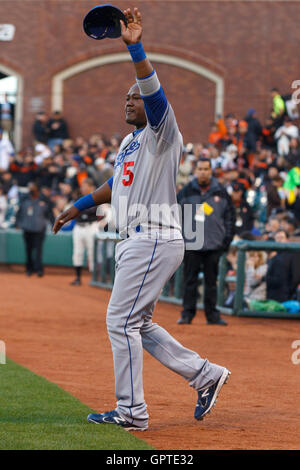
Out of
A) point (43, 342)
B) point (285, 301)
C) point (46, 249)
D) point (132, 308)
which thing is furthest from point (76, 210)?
point (46, 249)

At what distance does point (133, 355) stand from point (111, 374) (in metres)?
2.35

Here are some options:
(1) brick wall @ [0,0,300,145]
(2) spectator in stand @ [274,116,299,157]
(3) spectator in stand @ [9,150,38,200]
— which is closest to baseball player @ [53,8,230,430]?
(2) spectator in stand @ [274,116,299,157]

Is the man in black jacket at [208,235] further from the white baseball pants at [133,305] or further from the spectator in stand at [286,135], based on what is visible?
the spectator in stand at [286,135]

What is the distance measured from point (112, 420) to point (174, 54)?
28.0m

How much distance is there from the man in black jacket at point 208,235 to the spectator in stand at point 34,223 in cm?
949

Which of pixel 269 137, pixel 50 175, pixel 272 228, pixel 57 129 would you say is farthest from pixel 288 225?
pixel 57 129

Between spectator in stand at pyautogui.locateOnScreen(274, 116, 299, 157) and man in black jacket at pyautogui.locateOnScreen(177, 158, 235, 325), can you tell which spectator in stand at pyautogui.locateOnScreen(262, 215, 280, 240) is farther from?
spectator in stand at pyautogui.locateOnScreen(274, 116, 299, 157)

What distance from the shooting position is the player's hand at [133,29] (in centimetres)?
509

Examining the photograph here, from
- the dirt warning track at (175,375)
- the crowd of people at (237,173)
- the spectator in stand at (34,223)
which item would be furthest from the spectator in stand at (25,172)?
the dirt warning track at (175,375)

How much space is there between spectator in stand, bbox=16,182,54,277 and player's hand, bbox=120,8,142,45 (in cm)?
1583

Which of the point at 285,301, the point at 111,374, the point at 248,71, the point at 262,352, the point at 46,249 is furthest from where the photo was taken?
the point at 248,71

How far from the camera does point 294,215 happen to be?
1722cm
